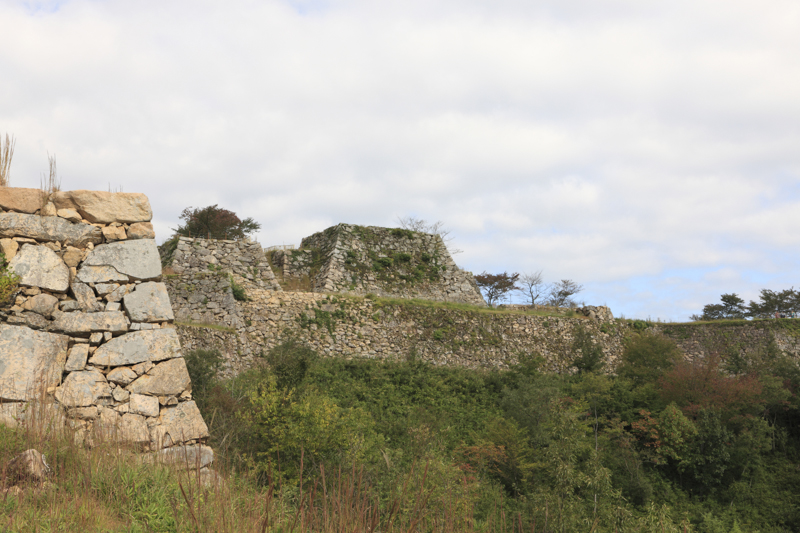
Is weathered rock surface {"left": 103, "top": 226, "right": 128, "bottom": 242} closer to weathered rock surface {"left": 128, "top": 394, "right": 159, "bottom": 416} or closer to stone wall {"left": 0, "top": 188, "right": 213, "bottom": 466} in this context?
stone wall {"left": 0, "top": 188, "right": 213, "bottom": 466}

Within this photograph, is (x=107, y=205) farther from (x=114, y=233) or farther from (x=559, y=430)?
(x=559, y=430)

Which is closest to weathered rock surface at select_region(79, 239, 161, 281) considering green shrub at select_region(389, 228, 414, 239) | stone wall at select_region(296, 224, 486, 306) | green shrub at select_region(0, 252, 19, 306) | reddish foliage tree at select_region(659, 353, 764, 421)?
green shrub at select_region(0, 252, 19, 306)

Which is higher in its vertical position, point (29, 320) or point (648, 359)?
point (29, 320)

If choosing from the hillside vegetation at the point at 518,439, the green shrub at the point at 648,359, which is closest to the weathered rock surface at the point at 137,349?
the hillside vegetation at the point at 518,439

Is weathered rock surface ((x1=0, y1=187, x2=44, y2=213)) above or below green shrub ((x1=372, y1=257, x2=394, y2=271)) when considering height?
below

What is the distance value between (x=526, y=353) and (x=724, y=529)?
11.0 m

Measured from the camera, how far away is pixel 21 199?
17.5 feet

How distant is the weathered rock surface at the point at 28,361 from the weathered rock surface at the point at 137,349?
0.33 meters

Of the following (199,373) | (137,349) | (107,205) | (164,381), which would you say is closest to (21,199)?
(107,205)

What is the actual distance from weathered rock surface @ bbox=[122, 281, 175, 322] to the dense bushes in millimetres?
5664

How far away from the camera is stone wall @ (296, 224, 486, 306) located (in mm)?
24781

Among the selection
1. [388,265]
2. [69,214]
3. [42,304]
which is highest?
[388,265]

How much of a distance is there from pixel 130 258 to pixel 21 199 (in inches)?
49.4

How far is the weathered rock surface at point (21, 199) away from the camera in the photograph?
5.29 meters
